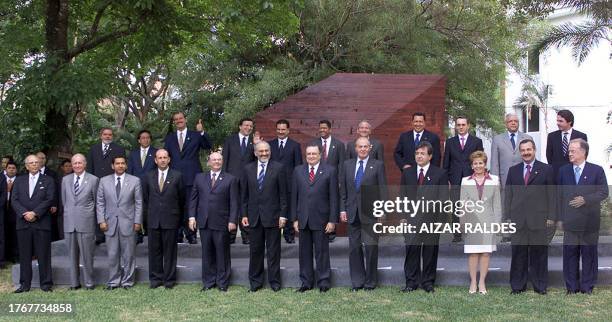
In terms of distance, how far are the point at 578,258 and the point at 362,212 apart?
2.36 meters

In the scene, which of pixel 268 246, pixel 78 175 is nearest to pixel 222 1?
pixel 78 175

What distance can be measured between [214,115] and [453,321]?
11904mm

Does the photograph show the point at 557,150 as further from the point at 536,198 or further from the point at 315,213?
the point at 315,213

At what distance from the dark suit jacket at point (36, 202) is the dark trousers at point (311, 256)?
3123 millimetres

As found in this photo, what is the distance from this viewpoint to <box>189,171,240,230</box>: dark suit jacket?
7914 millimetres

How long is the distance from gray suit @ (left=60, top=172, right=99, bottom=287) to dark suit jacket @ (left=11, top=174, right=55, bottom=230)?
0.67 ft

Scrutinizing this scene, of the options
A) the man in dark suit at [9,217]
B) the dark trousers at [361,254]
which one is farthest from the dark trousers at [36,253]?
the dark trousers at [361,254]

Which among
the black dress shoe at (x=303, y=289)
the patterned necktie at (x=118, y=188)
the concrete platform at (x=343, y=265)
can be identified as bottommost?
the black dress shoe at (x=303, y=289)

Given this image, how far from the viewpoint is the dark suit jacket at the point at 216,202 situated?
7.91m

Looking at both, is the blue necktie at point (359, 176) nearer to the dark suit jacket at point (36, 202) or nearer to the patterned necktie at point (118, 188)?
the patterned necktie at point (118, 188)

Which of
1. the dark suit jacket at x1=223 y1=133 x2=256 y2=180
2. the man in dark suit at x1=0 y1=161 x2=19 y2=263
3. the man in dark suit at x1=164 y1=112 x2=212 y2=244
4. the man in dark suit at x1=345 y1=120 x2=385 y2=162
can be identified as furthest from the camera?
the man in dark suit at x1=0 y1=161 x2=19 y2=263

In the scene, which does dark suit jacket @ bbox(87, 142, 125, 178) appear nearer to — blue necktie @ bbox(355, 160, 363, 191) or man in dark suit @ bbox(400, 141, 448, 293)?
blue necktie @ bbox(355, 160, 363, 191)

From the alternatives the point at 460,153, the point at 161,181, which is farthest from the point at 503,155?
the point at 161,181

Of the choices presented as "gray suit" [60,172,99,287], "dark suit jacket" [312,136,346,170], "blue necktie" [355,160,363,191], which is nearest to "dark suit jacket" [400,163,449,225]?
"blue necktie" [355,160,363,191]
